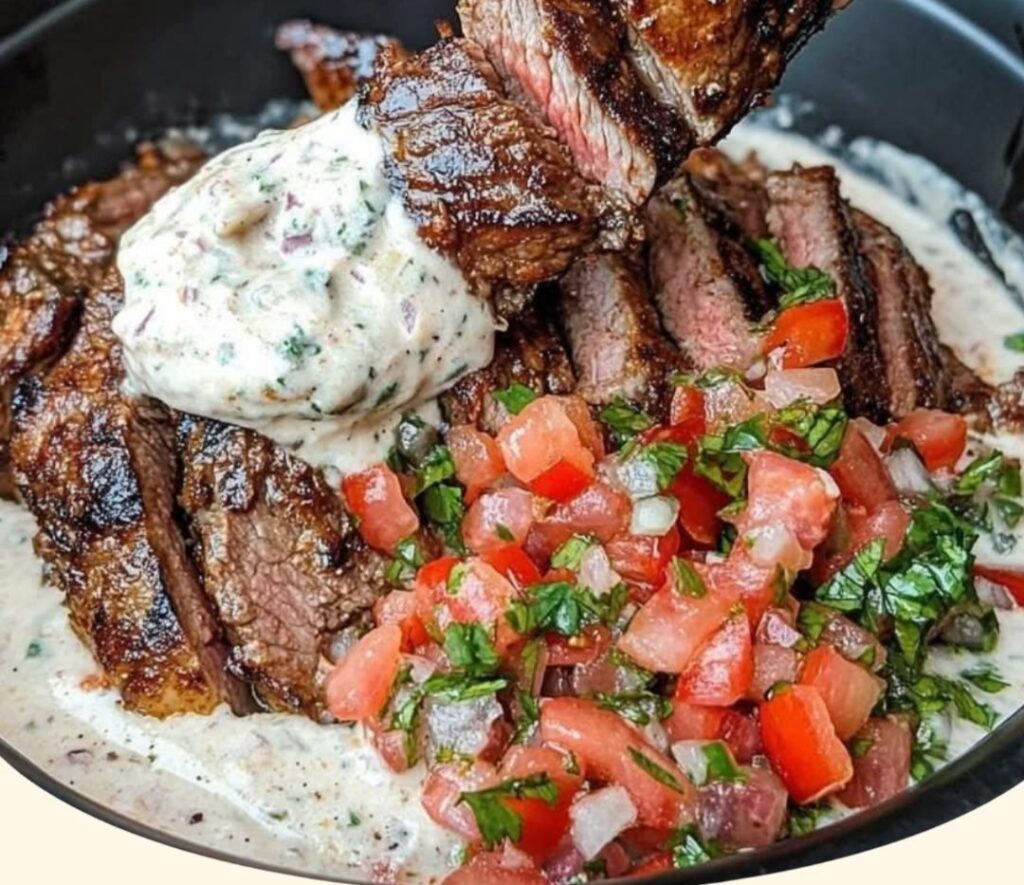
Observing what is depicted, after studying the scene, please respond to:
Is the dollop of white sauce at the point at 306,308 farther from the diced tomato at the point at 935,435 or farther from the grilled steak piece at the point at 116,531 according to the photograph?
the diced tomato at the point at 935,435

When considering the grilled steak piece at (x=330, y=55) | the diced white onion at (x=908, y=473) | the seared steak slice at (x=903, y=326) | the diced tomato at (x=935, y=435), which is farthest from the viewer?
the grilled steak piece at (x=330, y=55)

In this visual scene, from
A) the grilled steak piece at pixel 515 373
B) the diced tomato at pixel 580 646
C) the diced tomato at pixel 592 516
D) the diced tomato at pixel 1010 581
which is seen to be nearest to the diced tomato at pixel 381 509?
the grilled steak piece at pixel 515 373

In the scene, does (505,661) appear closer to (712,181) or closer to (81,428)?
(81,428)

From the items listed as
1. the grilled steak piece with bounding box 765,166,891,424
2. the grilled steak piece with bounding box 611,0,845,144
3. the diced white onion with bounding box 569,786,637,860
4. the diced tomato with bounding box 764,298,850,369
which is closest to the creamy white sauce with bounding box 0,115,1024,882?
the diced white onion with bounding box 569,786,637,860

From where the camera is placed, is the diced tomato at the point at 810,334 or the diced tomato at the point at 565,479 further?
the diced tomato at the point at 810,334

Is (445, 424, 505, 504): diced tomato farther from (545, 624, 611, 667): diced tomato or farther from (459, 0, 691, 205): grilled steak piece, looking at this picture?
(459, 0, 691, 205): grilled steak piece

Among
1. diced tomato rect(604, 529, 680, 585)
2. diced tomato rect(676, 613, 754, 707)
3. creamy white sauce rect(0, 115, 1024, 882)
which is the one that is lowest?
creamy white sauce rect(0, 115, 1024, 882)

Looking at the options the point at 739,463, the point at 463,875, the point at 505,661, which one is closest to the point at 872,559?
A: the point at 739,463
